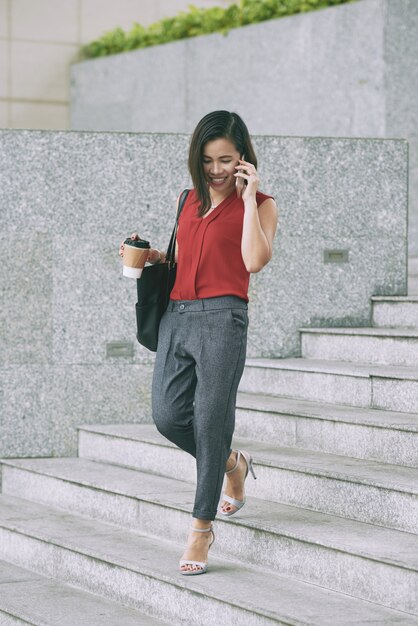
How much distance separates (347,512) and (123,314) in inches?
98.6

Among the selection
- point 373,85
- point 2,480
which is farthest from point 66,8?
point 2,480

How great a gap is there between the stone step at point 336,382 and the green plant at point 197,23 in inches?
161

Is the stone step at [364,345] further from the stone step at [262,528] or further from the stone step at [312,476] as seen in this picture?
the stone step at [262,528]

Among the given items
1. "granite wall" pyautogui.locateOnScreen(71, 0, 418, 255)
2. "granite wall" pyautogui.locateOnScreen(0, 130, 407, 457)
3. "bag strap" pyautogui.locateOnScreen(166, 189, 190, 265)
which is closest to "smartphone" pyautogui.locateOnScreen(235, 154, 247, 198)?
"bag strap" pyautogui.locateOnScreen(166, 189, 190, 265)

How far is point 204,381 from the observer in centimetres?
480

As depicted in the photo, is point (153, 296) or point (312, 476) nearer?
point (153, 296)

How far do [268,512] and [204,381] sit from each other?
94 cm

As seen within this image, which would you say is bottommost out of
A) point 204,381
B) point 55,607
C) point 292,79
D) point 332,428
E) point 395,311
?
point 55,607

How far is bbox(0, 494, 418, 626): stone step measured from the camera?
4473mm

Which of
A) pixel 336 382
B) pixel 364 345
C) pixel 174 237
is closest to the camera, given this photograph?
pixel 174 237

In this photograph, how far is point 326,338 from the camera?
7.36 meters

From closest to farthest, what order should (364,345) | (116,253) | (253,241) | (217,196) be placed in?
(253,241), (217,196), (364,345), (116,253)

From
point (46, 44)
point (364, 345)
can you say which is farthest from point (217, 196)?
point (46, 44)

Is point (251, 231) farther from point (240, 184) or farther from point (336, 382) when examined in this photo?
point (336, 382)
